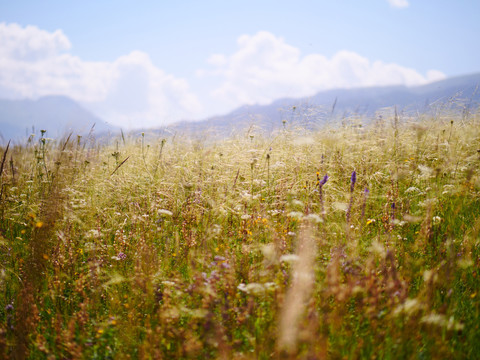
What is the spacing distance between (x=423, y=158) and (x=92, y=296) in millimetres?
4361

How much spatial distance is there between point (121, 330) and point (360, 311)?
4.36 ft

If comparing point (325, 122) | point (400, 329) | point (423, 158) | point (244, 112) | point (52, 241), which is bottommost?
point (400, 329)

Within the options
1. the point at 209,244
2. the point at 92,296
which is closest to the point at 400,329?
the point at 209,244

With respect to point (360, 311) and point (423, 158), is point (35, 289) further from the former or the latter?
point (423, 158)

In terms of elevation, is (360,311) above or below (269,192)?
below

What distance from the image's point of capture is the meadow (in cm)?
143

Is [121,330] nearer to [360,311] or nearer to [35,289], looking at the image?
[35,289]

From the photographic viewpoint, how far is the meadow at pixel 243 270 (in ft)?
4.70

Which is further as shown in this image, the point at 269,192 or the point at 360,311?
the point at 269,192

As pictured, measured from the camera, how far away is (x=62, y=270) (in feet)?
7.11

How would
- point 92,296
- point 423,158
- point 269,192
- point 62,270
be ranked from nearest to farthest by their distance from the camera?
point 92,296 < point 62,270 < point 269,192 < point 423,158

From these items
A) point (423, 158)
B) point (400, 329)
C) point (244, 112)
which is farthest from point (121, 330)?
point (244, 112)

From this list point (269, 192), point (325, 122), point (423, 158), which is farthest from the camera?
point (325, 122)

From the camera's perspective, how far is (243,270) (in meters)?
1.93
